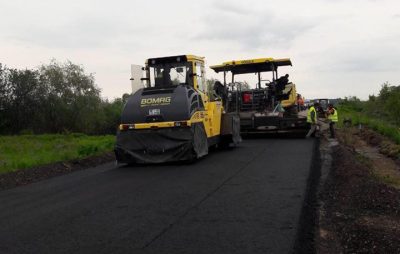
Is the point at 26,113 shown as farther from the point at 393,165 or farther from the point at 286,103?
the point at 393,165

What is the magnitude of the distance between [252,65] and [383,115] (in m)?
24.5

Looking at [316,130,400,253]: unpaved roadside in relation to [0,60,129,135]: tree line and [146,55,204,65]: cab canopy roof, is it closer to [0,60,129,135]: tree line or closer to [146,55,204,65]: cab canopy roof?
[146,55,204,65]: cab canopy roof

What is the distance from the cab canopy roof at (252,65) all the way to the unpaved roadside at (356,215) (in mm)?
10439

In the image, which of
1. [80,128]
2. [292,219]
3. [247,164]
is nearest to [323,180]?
[247,164]

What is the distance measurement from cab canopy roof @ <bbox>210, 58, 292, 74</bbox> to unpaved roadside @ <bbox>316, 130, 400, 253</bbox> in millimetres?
10439

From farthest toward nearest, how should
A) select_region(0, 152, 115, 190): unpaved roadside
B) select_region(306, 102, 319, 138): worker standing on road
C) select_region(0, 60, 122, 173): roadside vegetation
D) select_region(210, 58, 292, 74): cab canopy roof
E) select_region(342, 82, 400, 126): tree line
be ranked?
1. select_region(0, 60, 122, 173): roadside vegetation
2. select_region(342, 82, 400, 126): tree line
3. select_region(210, 58, 292, 74): cab canopy roof
4. select_region(306, 102, 319, 138): worker standing on road
5. select_region(0, 152, 115, 190): unpaved roadside

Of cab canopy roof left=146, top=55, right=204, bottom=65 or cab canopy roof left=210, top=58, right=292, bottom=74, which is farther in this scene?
cab canopy roof left=210, top=58, right=292, bottom=74

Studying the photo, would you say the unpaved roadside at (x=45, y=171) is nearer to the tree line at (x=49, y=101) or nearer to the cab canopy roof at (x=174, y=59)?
the cab canopy roof at (x=174, y=59)

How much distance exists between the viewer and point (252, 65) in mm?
20594

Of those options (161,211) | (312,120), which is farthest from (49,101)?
(161,211)

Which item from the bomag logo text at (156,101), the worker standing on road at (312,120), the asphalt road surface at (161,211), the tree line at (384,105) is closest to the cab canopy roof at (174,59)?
the bomag logo text at (156,101)

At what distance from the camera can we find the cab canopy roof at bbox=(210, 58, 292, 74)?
2022cm

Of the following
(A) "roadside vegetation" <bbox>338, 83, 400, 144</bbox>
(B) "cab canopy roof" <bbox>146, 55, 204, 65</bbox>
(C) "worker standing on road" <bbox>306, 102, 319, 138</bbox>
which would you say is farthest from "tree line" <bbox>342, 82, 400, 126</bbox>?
(B) "cab canopy roof" <bbox>146, 55, 204, 65</bbox>

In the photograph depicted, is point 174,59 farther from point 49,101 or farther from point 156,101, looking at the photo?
point 49,101
